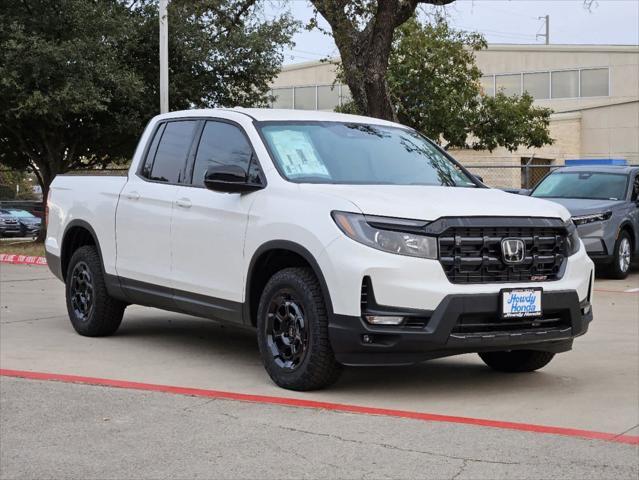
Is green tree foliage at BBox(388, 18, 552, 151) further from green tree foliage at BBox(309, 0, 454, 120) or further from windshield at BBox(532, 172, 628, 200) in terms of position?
windshield at BBox(532, 172, 628, 200)

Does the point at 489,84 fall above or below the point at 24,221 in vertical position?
above

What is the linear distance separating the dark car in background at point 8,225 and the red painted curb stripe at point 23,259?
1461 cm

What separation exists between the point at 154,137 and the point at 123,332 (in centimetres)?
208

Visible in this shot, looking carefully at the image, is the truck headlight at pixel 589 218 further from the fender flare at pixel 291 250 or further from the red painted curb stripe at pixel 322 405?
the red painted curb stripe at pixel 322 405

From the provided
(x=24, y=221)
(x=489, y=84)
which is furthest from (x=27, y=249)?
(x=489, y=84)

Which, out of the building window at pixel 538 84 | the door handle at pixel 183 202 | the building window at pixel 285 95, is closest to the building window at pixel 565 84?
the building window at pixel 538 84

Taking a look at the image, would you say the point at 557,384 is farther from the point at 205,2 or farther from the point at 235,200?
the point at 205,2

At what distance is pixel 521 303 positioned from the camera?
23.0ft

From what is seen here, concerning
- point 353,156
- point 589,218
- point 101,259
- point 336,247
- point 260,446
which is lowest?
point 260,446

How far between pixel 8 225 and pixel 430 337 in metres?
31.5

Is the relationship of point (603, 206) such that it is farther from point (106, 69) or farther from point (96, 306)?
point (106, 69)

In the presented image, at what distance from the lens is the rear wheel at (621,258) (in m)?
16.4

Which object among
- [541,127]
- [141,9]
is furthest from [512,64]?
[141,9]

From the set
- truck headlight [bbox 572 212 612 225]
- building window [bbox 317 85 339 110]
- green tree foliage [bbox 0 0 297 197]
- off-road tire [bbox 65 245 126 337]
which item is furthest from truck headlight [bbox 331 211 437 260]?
building window [bbox 317 85 339 110]
